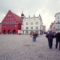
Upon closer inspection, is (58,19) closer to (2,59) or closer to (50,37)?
(50,37)

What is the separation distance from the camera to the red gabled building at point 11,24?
65688 mm

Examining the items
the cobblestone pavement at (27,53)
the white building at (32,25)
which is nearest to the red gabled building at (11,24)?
the white building at (32,25)

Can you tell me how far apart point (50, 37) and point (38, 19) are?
53260mm

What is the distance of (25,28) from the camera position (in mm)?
65500

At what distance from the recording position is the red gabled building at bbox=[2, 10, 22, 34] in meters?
65.7

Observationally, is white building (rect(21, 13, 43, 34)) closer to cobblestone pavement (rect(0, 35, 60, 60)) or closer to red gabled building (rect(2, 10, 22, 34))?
red gabled building (rect(2, 10, 22, 34))

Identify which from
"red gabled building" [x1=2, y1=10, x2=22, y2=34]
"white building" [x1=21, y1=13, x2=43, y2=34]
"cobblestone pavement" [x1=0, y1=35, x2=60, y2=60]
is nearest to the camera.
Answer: "cobblestone pavement" [x1=0, y1=35, x2=60, y2=60]

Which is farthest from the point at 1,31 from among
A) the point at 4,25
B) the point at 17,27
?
the point at 17,27

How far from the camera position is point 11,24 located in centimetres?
6700

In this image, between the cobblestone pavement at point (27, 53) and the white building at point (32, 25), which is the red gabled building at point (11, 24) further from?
the cobblestone pavement at point (27, 53)

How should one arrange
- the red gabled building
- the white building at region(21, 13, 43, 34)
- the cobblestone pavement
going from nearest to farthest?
the cobblestone pavement < the white building at region(21, 13, 43, 34) < the red gabled building

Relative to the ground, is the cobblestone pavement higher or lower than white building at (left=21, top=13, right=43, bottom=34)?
lower

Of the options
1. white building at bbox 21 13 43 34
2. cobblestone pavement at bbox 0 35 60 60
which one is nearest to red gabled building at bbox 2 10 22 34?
white building at bbox 21 13 43 34

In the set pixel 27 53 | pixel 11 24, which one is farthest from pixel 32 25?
pixel 27 53
